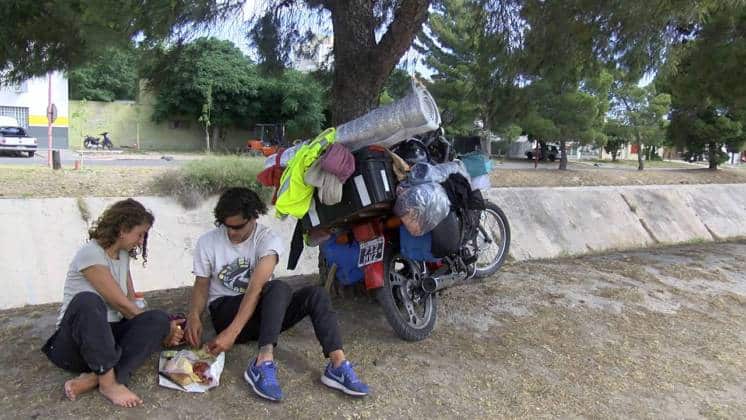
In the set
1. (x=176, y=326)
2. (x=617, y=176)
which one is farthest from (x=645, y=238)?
(x=617, y=176)

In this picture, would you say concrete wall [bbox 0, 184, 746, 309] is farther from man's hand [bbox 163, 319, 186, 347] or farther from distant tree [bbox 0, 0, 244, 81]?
man's hand [bbox 163, 319, 186, 347]

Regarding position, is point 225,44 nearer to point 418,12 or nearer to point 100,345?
point 418,12

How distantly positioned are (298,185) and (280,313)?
77cm

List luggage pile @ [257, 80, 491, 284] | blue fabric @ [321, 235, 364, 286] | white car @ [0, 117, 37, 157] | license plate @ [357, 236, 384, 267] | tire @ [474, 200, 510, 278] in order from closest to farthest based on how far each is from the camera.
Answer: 1. luggage pile @ [257, 80, 491, 284]
2. license plate @ [357, 236, 384, 267]
3. blue fabric @ [321, 235, 364, 286]
4. tire @ [474, 200, 510, 278]
5. white car @ [0, 117, 37, 157]

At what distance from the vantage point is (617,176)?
23.0 meters

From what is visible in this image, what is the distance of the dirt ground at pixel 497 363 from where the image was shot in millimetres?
2990

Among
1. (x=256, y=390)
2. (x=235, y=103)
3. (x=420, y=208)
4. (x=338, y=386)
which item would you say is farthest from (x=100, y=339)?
(x=235, y=103)

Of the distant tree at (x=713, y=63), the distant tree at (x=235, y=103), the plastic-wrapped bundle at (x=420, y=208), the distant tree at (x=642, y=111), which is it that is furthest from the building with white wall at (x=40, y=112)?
the plastic-wrapped bundle at (x=420, y=208)

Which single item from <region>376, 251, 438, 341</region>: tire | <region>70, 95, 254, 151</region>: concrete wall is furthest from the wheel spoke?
<region>70, 95, 254, 151</region>: concrete wall

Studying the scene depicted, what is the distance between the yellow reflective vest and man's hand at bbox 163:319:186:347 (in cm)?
87

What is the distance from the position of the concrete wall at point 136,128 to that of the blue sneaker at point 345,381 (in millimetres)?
31802

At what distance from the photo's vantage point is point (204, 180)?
7.54 m

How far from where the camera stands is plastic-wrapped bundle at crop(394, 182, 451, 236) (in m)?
3.49

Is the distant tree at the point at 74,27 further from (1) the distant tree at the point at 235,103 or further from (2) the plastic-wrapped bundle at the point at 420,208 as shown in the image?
(1) the distant tree at the point at 235,103
